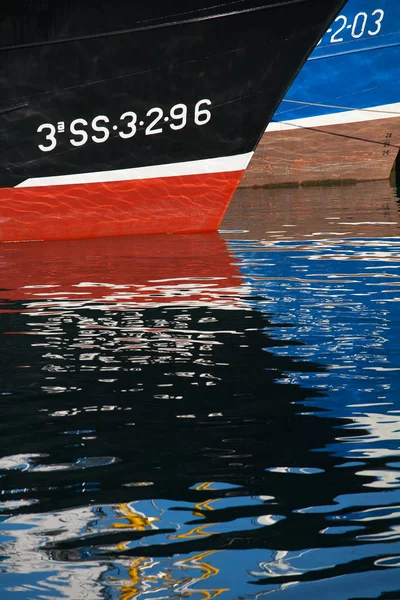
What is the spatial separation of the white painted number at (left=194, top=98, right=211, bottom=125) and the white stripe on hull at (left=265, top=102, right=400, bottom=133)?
997 cm

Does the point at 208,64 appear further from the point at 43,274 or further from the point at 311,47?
the point at 43,274

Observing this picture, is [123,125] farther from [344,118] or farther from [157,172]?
[344,118]

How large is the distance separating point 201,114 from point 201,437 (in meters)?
7.61

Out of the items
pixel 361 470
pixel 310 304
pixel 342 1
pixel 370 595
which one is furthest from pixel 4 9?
pixel 370 595

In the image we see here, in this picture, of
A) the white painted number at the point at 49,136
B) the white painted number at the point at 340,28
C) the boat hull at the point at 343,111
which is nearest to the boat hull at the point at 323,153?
the boat hull at the point at 343,111

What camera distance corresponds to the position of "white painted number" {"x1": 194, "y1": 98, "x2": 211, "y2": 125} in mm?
10773

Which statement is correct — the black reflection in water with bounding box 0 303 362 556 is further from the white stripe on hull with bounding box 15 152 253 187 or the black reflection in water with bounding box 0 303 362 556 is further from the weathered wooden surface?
the weathered wooden surface

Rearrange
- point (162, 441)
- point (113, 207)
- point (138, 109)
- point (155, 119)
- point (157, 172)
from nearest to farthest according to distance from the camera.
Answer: point (162, 441)
point (138, 109)
point (155, 119)
point (157, 172)
point (113, 207)

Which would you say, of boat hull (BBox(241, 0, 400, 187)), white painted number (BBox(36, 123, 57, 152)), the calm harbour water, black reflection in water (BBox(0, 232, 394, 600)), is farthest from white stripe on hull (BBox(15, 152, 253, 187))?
boat hull (BBox(241, 0, 400, 187))

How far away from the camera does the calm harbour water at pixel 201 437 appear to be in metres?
2.53

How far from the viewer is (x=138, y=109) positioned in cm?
1063

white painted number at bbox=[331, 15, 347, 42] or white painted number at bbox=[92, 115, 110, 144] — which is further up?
white painted number at bbox=[331, 15, 347, 42]

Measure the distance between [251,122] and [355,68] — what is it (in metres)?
9.99

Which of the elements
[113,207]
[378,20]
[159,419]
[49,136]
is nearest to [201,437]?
[159,419]
